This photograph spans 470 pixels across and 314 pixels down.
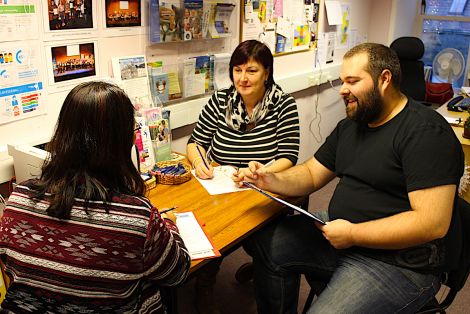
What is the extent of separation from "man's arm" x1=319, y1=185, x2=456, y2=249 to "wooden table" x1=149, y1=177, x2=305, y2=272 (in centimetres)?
32

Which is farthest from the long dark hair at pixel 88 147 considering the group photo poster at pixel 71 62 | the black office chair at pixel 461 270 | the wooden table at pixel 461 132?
the wooden table at pixel 461 132

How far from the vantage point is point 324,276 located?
1699mm

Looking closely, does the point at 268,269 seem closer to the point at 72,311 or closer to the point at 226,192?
the point at 226,192

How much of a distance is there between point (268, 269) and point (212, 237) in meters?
0.37

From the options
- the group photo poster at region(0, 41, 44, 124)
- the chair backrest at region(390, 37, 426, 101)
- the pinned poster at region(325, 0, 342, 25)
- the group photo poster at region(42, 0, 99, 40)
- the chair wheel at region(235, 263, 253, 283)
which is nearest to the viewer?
the group photo poster at region(0, 41, 44, 124)

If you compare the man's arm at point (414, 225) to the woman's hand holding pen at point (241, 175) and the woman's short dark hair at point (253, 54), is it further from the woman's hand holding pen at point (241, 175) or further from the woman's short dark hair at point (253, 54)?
the woman's short dark hair at point (253, 54)

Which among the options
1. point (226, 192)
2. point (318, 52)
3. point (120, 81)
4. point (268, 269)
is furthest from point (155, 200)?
point (318, 52)

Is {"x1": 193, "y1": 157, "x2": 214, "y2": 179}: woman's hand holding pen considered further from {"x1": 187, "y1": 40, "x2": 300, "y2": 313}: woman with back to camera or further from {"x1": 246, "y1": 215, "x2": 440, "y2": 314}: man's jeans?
{"x1": 246, "y1": 215, "x2": 440, "y2": 314}: man's jeans

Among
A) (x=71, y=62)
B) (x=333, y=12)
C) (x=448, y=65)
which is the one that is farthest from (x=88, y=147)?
(x=448, y=65)

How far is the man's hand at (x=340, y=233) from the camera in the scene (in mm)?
1526

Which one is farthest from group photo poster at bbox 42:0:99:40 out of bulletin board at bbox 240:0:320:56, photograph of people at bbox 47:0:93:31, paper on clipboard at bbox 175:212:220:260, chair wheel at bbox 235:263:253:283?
chair wheel at bbox 235:263:253:283

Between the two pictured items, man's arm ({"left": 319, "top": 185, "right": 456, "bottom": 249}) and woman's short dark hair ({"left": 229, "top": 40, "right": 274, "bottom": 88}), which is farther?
woman's short dark hair ({"left": 229, "top": 40, "right": 274, "bottom": 88})

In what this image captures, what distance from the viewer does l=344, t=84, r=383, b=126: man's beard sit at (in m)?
1.62

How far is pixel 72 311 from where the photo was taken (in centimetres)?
110
